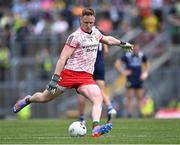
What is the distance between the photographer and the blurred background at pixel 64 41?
3212 cm

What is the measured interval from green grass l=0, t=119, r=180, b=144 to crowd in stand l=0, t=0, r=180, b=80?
536 inches

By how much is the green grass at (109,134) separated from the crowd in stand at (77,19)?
13.6m

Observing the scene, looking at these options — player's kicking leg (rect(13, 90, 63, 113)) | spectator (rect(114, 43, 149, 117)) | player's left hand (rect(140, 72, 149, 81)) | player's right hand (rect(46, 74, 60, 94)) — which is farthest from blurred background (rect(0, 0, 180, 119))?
player's right hand (rect(46, 74, 60, 94))

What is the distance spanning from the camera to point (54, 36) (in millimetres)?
34750

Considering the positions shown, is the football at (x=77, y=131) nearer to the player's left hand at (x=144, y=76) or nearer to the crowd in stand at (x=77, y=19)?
the player's left hand at (x=144, y=76)

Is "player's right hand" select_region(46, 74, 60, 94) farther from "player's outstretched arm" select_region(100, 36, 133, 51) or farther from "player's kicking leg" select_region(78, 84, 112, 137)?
"player's outstretched arm" select_region(100, 36, 133, 51)

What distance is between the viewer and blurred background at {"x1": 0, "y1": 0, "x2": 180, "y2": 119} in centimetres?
3212

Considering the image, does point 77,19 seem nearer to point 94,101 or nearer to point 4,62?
point 4,62

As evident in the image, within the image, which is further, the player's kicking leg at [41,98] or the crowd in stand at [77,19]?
the crowd in stand at [77,19]

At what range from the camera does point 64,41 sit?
3438cm

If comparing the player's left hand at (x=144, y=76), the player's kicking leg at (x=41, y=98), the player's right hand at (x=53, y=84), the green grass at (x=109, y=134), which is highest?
the player's right hand at (x=53, y=84)

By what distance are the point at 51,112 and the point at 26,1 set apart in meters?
8.20

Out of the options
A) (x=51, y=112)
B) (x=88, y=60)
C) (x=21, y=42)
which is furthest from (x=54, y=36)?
(x=88, y=60)

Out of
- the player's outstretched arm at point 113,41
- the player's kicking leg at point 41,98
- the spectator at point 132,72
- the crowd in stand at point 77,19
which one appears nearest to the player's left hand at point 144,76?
the spectator at point 132,72
